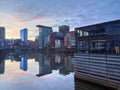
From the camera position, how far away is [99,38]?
34.8 meters

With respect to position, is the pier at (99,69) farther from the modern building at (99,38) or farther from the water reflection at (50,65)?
the water reflection at (50,65)

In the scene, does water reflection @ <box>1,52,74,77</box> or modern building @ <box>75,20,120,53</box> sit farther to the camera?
water reflection @ <box>1,52,74,77</box>

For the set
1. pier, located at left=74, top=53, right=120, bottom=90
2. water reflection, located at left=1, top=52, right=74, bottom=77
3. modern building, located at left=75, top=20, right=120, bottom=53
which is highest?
modern building, located at left=75, top=20, right=120, bottom=53

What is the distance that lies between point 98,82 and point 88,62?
15.3 ft

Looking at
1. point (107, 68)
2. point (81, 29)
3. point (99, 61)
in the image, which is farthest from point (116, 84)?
point (81, 29)

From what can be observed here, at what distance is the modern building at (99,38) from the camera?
31.7 m

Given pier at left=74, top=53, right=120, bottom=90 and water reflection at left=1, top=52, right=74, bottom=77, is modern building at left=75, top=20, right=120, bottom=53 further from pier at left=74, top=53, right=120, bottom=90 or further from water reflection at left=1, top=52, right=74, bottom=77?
water reflection at left=1, top=52, right=74, bottom=77

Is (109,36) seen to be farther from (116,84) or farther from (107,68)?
(116,84)

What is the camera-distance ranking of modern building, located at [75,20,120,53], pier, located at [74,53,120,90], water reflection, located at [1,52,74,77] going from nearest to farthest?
pier, located at [74,53,120,90], modern building, located at [75,20,120,53], water reflection, located at [1,52,74,77]

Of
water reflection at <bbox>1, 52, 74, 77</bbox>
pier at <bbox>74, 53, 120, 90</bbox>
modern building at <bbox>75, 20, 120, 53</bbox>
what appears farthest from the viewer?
water reflection at <bbox>1, 52, 74, 77</bbox>

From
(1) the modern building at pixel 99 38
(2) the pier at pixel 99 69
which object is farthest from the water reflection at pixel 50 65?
(1) the modern building at pixel 99 38

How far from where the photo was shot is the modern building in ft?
104

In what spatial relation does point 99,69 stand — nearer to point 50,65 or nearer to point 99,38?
point 99,38

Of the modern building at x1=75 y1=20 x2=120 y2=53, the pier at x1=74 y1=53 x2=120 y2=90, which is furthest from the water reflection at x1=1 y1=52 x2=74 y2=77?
the modern building at x1=75 y1=20 x2=120 y2=53
